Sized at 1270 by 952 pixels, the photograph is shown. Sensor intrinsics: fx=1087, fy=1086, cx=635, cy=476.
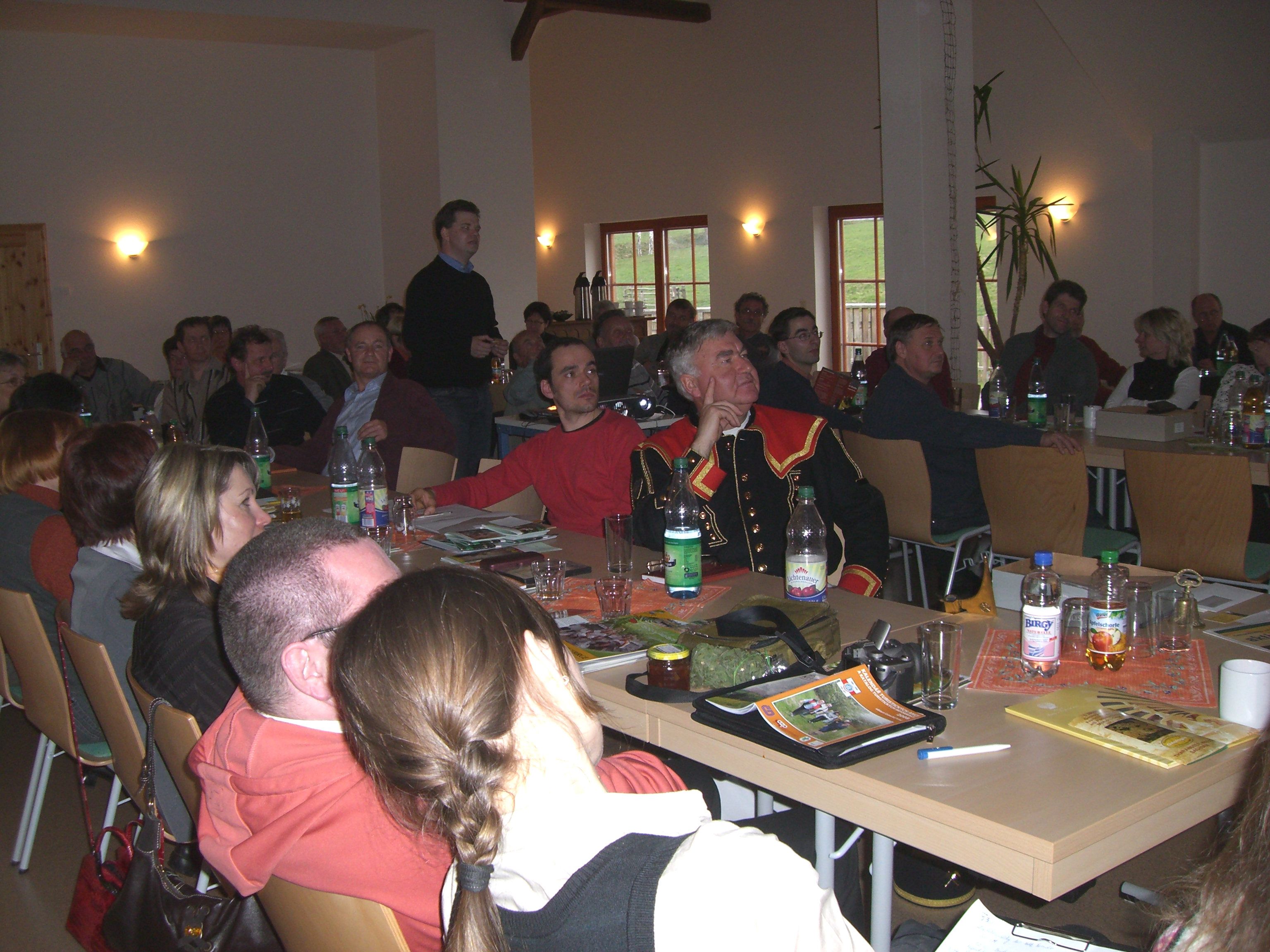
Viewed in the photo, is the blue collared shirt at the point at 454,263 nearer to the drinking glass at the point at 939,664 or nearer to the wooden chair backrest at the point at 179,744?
the wooden chair backrest at the point at 179,744

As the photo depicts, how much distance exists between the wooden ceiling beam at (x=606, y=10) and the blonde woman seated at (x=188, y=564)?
7626 mm

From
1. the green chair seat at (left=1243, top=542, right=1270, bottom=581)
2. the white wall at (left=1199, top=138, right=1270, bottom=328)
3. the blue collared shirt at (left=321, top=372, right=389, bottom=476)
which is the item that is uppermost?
the white wall at (left=1199, top=138, right=1270, bottom=328)

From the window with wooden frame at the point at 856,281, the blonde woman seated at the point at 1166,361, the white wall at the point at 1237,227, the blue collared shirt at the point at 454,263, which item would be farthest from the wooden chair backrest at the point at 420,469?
the white wall at the point at 1237,227

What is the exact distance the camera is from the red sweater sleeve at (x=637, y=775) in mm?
1345

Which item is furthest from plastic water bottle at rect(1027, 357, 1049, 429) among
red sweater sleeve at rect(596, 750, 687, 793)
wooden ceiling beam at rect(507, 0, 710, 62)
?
wooden ceiling beam at rect(507, 0, 710, 62)

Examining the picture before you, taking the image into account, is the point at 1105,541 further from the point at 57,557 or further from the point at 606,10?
the point at 606,10

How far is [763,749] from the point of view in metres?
1.67

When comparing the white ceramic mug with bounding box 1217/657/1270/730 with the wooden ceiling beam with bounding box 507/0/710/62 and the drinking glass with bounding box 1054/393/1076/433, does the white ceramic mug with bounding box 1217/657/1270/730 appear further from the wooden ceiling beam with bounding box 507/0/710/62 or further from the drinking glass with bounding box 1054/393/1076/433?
the wooden ceiling beam with bounding box 507/0/710/62

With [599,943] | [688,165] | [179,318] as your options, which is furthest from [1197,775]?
[688,165]

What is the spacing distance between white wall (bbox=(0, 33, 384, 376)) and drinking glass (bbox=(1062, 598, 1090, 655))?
892cm

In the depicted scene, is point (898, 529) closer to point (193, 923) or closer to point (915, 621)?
point (915, 621)

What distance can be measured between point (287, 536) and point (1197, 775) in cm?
129

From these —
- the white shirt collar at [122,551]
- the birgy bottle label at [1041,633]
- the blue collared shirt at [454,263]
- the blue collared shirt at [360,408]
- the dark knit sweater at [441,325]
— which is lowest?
the birgy bottle label at [1041,633]

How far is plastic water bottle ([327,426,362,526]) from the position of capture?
3.34 metres
